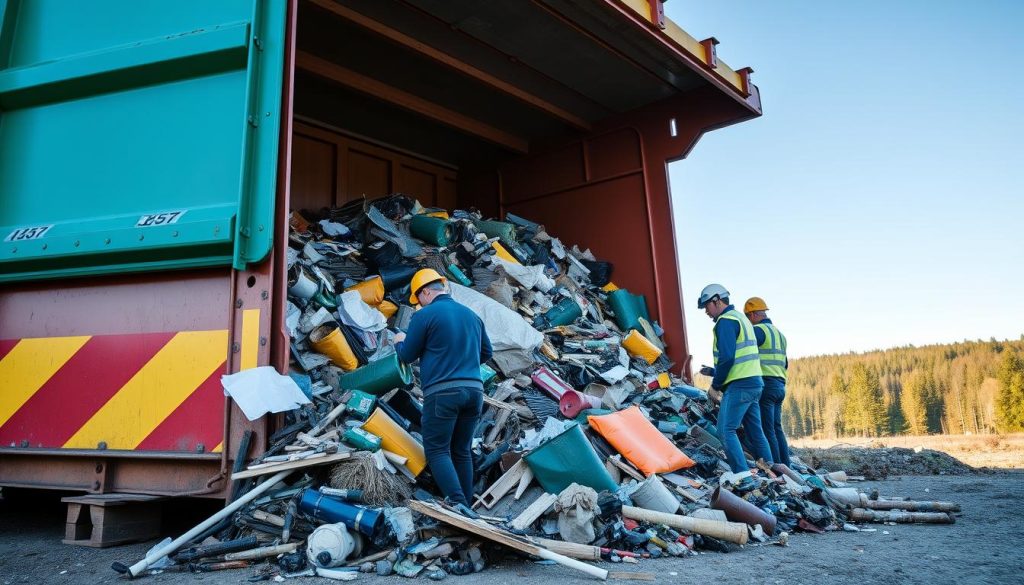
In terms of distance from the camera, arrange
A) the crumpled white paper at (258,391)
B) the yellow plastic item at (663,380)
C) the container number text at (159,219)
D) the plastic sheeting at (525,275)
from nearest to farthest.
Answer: the crumpled white paper at (258,391) < the container number text at (159,219) < the yellow plastic item at (663,380) < the plastic sheeting at (525,275)

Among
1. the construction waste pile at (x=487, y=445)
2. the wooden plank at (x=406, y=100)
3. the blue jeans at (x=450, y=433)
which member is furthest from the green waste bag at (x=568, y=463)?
the wooden plank at (x=406, y=100)

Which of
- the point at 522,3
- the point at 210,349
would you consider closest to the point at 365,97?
the point at 522,3

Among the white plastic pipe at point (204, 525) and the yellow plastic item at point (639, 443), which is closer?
the white plastic pipe at point (204, 525)

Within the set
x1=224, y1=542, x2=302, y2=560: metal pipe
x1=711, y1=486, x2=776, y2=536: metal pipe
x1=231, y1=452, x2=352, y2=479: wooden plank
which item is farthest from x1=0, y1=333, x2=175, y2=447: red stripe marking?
x1=711, y1=486, x2=776, y2=536: metal pipe

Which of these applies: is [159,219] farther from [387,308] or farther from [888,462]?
[888,462]

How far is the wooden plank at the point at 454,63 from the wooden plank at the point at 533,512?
14.6 feet

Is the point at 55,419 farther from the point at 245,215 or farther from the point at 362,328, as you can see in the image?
→ the point at 362,328

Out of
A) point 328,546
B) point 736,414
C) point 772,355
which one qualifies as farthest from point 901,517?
point 328,546

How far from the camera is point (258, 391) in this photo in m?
2.84

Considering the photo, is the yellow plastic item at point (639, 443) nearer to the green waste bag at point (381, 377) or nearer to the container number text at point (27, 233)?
the green waste bag at point (381, 377)

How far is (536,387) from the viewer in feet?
16.8

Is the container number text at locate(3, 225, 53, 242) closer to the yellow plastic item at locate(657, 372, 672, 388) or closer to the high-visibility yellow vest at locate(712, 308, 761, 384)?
the high-visibility yellow vest at locate(712, 308, 761, 384)

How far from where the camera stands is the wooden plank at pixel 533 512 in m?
3.12

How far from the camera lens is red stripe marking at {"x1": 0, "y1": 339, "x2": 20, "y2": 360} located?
3279 millimetres
